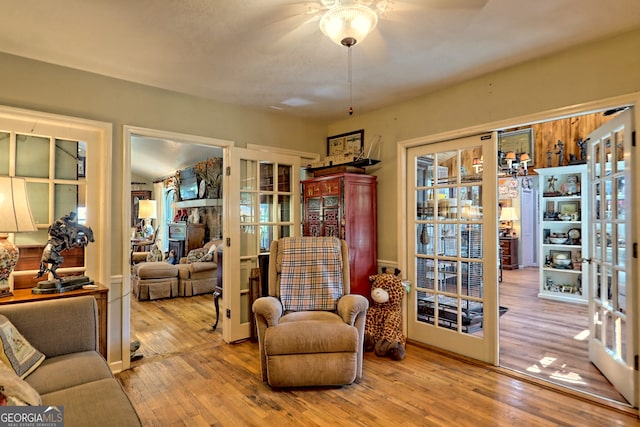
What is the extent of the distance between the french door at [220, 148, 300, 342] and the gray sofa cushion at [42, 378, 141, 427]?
1.90 m

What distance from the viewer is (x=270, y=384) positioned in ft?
8.21

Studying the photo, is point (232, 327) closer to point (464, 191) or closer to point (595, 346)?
point (464, 191)

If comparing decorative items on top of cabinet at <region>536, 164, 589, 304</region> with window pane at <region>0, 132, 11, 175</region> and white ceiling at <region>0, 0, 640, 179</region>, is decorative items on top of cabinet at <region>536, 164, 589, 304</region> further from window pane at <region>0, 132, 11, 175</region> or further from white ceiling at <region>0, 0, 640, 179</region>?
window pane at <region>0, 132, 11, 175</region>

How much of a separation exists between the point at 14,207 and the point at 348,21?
2279 millimetres

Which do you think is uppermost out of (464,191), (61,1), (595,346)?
(61,1)

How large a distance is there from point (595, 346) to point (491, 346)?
85cm

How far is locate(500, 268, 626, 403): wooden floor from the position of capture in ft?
8.80

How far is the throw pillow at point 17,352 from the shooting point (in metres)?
1.66

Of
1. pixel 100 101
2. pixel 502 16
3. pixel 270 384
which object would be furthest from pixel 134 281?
pixel 502 16

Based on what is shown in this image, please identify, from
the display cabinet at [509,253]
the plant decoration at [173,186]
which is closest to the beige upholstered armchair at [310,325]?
the plant decoration at [173,186]

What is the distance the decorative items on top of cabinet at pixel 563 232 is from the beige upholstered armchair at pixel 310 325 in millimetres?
4341

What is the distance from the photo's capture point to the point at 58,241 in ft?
7.77

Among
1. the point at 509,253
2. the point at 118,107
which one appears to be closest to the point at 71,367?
the point at 118,107

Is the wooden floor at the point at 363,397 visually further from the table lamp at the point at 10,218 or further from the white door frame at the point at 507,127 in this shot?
the table lamp at the point at 10,218
